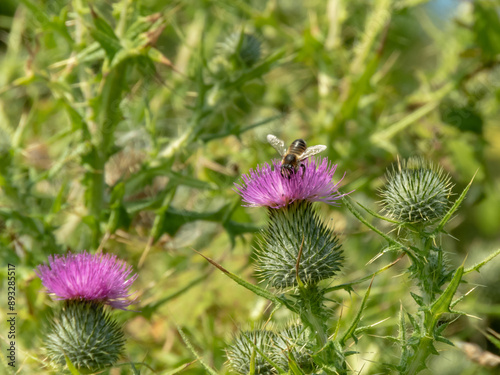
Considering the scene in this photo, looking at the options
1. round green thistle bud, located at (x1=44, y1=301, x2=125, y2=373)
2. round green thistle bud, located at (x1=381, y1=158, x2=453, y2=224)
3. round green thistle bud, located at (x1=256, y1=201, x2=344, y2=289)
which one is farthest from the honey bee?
round green thistle bud, located at (x1=44, y1=301, x2=125, y2=373)

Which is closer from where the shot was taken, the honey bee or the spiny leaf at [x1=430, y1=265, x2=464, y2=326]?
the spiny leaf at [x1=430, y1=265, x2=464, y2=326]

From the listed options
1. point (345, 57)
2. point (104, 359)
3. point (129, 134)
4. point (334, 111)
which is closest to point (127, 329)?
point (129, 134)

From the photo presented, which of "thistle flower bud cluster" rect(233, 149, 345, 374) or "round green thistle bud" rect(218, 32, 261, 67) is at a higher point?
"round green thistle bud" rect(218, 32, 261, 67)

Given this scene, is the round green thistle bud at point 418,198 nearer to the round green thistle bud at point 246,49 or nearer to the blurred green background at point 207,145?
the blurred green background at point 207,145

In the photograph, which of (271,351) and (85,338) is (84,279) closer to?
(85,338)

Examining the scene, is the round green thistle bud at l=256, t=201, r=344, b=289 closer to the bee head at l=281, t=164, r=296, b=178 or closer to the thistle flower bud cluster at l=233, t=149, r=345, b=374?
the thistle flower bud cluster at l=233, t=149, r=345, b=374
